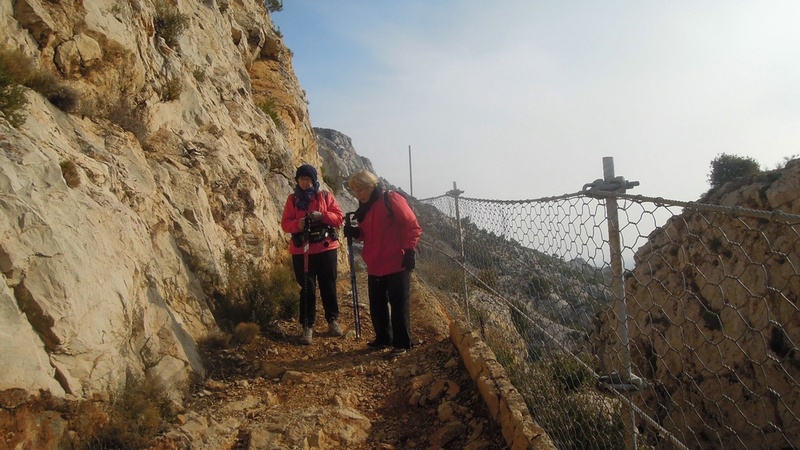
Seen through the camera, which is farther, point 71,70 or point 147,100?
point 147,100

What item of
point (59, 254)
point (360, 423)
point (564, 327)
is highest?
point (59, 254)

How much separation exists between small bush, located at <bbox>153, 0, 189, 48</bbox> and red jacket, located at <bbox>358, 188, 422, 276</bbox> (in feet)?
14.7

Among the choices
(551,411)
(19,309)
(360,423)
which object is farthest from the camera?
(360,423)

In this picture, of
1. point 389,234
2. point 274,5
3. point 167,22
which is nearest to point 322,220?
point 389,234

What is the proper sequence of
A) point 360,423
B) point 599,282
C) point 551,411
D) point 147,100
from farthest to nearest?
point 147,100
point 360,423
point 551,411
point 599,282

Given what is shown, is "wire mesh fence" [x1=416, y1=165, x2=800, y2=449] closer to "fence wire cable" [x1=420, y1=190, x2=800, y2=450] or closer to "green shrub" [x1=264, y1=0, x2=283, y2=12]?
"fence wire cable" [x1=420, y1=190, x2=800, y2=450]

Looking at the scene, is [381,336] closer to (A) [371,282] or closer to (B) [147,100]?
(A) [371,282]

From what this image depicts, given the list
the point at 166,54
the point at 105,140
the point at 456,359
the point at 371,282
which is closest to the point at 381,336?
the point at 371,282

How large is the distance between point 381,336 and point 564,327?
239cm

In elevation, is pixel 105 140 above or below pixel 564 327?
above

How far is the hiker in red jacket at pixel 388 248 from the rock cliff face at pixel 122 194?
1624mm

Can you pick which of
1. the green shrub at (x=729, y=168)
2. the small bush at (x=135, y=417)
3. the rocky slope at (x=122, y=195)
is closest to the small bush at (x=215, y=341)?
the rocky slope at (x=122, y=195)

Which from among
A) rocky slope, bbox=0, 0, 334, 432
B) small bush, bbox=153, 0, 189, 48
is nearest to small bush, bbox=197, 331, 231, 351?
rocky slope, bbox=0, 0, 334, 432

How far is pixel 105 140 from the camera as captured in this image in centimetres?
490
